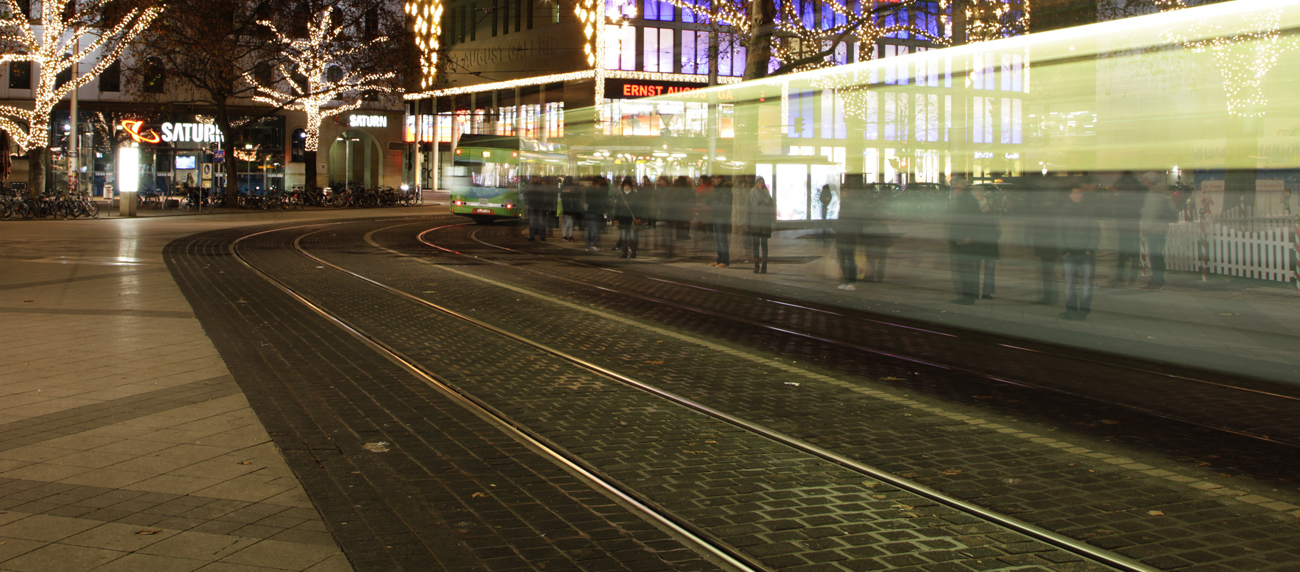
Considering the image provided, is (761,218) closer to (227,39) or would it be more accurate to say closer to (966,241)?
(966,241)

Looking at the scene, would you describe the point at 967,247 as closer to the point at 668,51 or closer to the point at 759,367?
the point at 759,367

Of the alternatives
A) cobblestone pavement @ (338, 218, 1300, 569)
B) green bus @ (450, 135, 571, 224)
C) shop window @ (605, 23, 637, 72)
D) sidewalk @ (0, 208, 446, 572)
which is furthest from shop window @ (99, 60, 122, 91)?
cobblestone pavement @ (338, 218, 1300, 569)

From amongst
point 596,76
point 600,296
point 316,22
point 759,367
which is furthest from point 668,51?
point 759,367

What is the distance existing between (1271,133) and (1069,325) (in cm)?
345

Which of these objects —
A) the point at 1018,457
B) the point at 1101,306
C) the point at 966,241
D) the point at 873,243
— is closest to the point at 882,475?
the point at 1018,457

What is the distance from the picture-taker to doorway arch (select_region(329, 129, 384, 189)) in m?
72.7

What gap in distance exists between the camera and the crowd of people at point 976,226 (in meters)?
13.6

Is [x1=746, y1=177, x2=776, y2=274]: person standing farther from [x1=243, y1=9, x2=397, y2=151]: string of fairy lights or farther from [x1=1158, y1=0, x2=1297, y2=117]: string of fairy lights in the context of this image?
[x1=243, y1=9, x2=397, y2=151]: string of fairy lights

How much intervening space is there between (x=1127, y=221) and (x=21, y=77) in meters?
59.1

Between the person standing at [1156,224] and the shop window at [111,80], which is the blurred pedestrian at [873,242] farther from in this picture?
the shop window at [111,80]

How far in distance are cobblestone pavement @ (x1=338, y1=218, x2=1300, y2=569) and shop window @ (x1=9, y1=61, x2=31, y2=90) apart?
57.4 metres

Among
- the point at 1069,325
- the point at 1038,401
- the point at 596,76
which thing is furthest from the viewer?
the point at 596,76

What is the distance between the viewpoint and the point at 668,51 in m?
60.8

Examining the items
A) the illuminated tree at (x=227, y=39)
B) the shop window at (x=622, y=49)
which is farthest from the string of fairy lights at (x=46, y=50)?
the shop window at (x=622, y=49)
